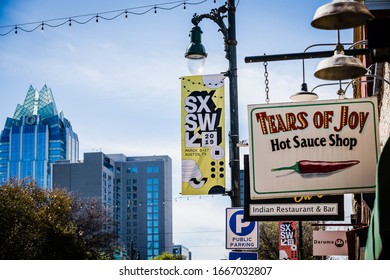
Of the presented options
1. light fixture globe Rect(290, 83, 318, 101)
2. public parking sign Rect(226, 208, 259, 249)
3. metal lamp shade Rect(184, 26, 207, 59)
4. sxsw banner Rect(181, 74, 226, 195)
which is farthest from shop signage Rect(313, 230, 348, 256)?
light fixture globe Rect(290, 83, 318, 101)

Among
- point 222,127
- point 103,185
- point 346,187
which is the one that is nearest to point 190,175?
point 222,127

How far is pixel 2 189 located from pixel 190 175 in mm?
32848

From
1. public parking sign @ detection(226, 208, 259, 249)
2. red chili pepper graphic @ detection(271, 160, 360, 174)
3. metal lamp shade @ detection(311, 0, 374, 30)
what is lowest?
public parking sign @ detection(226, 208, 259, 249)

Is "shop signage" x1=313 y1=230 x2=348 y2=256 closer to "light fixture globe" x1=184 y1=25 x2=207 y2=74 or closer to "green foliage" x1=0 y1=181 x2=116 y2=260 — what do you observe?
"light fixture globe" x1=184 y1=25 x2=207 y2=74

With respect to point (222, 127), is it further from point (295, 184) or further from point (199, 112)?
point (295, 184)

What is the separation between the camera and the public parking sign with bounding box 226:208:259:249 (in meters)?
12.3

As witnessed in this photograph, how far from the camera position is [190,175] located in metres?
13.5

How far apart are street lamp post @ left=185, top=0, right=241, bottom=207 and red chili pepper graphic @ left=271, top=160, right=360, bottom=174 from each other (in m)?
5.90

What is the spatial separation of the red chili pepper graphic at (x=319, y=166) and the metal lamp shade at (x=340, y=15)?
1.20 meters

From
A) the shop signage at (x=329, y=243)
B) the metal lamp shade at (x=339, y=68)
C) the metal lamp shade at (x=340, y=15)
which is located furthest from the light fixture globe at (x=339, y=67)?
the shop signage at (x=329, y=243)

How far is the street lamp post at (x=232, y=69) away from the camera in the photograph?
12.6 metres

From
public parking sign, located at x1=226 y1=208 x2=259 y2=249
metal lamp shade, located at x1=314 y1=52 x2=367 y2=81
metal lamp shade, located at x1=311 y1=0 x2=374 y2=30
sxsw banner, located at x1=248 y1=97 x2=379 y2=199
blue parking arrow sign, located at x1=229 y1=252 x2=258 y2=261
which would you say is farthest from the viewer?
public parking sign, located at x1=226 y1=208 x2=259 y2=249

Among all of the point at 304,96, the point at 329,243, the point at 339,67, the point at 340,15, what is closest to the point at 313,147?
the point at 339,67

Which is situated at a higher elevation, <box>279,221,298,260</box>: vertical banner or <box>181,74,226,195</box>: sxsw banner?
<box>181,74,226,195</box>: sxsw banner
